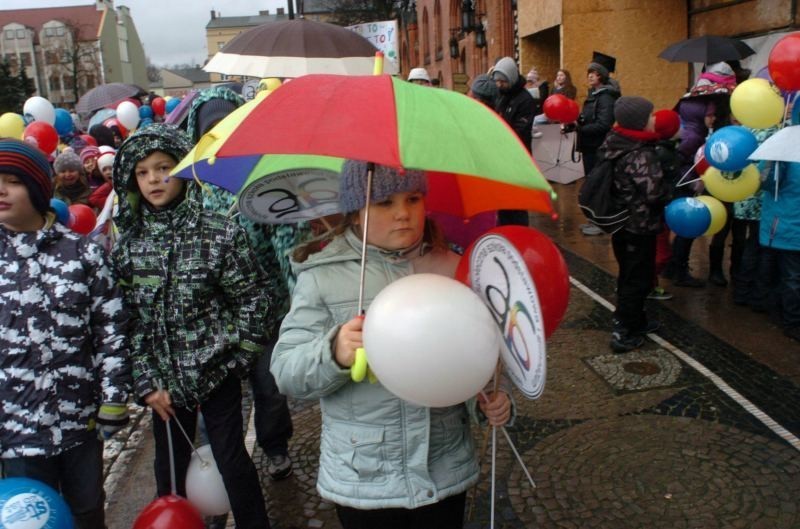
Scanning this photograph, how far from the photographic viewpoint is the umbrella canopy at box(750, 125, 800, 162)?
458cm

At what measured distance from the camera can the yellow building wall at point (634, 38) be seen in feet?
40.3

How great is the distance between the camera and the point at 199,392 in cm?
287

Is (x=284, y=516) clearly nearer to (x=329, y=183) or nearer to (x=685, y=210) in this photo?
(x=329, y=183)

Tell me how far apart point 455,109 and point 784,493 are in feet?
9.01

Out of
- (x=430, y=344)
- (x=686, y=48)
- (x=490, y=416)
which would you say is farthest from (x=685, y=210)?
(x=430, y=344)

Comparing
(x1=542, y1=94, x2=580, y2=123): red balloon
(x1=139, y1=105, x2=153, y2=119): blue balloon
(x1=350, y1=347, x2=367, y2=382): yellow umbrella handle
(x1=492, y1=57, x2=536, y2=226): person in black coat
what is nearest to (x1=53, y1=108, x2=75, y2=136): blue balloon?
(x1=139, y1=105, x2=153, y2=119): blue balloon

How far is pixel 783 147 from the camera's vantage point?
15.3 feet

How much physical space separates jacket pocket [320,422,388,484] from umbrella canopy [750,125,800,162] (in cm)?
374

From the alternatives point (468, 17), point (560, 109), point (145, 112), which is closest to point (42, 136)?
point (560, 109)

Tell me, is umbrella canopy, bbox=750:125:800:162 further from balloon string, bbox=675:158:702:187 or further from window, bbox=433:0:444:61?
window, bbox=433:0:444:61

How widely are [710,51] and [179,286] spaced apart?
25.8ft

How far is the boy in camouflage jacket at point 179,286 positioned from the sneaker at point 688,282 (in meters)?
5.12

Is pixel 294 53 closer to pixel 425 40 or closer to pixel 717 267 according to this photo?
pixel 717 267

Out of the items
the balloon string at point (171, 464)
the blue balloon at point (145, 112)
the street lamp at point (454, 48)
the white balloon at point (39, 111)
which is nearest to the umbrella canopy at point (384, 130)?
the balloon string at point (171, 464)
